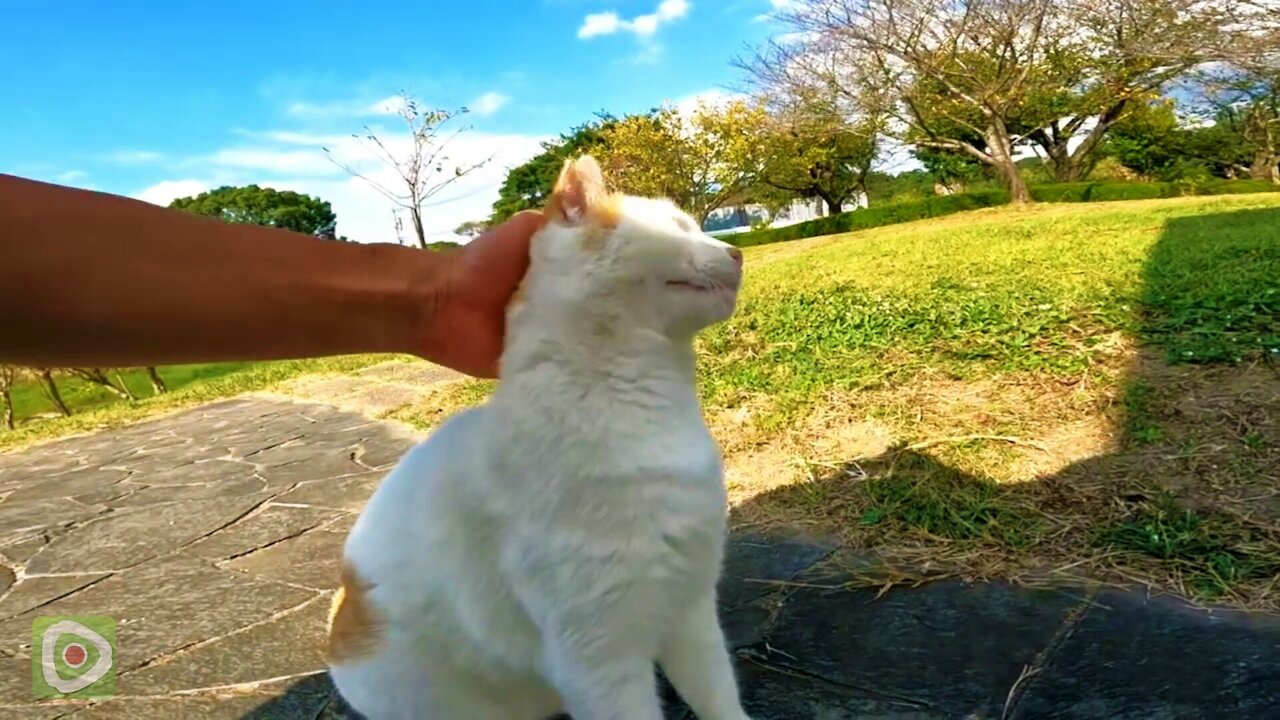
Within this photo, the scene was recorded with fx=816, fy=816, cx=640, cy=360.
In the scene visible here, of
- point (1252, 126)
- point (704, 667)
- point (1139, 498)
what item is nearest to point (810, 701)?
point (704, 667)

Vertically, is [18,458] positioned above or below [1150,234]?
below

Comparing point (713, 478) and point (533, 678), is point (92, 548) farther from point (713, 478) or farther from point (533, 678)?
point (713, 478)

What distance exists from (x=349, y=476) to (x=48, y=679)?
4.53ft

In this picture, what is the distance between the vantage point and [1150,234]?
5.36 meters

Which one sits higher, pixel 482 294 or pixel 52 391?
pixel 482 294

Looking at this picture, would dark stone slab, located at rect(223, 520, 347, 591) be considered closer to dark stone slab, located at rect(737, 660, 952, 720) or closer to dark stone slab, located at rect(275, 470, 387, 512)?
dark stone slab, located at rect(275, 470, 387, 512)

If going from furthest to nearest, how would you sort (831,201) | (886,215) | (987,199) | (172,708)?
(831,201), (886,215), (987,199), (172,708)

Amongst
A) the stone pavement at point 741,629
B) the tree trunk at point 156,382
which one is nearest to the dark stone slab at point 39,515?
the stone pavement at point 741,629

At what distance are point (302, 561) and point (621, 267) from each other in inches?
70.3

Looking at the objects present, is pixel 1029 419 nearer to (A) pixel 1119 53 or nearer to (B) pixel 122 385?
(B) pixel 122 385

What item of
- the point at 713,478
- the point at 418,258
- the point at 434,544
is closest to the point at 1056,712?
the point at 713,478

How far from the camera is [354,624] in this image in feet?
3.85

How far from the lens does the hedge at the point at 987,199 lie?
14.8m

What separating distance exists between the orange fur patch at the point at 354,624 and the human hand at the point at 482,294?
1.20 feet
